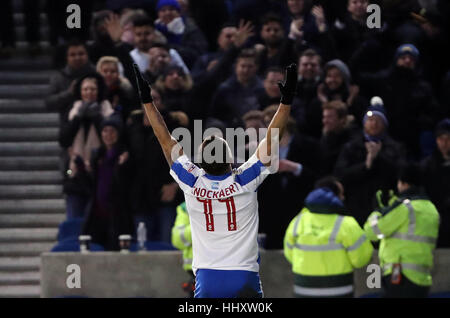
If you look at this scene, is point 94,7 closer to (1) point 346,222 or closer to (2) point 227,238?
(1) point 346,222

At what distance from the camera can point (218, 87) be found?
12719 millimetres

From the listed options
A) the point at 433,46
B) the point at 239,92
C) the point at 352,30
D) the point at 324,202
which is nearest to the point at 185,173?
the point at 324,202

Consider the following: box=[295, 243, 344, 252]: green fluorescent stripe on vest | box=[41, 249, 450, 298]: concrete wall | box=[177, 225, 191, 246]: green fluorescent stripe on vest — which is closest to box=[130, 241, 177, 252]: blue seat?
box=[41, 249, 450, 298]: concrete wall

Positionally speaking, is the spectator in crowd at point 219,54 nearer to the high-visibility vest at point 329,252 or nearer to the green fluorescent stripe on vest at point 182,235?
the green fluorescent stripe on vest at point 182,235

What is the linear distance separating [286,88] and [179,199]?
589 cm

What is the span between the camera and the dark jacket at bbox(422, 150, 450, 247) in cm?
1159

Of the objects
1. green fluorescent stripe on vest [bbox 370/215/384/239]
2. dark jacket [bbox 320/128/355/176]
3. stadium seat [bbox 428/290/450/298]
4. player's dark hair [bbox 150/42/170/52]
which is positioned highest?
player's dark hair [bbox 150/42/170/52]

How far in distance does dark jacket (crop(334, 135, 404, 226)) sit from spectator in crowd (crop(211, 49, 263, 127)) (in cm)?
146

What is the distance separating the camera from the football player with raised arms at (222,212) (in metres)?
6.65

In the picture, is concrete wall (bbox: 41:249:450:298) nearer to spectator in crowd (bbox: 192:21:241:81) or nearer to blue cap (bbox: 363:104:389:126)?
blue cap (bbox: 363:104:389:126)
